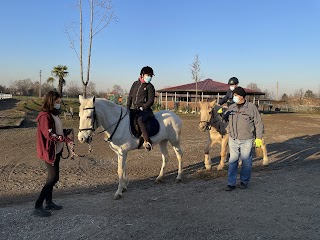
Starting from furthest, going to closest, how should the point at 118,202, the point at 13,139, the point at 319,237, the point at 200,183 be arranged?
1. the point at 13,139
2. the point at 200,183
3. the point at 118,202
4. the point at 319,237

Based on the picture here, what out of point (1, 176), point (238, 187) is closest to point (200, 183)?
point (238, 187)

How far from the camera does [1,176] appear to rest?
7.61 m

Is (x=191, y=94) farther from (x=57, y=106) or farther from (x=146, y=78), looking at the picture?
(x=57, y=106)

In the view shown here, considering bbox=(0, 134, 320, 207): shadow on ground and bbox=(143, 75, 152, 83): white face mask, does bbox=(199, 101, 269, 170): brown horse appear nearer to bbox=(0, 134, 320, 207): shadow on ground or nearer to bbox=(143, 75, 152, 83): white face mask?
bbox=(0, 134, 320, 207): shadow on ground

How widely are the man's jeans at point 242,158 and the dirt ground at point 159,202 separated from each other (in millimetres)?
278

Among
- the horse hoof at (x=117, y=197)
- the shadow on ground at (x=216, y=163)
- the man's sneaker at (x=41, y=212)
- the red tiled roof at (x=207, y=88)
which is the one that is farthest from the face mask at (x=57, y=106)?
the red tiled roof at (x=207, y=88)

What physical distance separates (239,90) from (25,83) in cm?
11368

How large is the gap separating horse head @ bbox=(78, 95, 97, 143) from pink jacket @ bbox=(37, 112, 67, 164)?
0.57 metres

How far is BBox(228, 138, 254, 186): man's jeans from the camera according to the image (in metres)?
6.33

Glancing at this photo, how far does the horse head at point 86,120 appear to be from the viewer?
530cm

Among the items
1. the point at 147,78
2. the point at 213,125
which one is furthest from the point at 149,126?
the point at 213,125

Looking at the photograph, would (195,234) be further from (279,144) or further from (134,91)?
(279,144)

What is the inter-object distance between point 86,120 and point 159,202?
2.02 metres

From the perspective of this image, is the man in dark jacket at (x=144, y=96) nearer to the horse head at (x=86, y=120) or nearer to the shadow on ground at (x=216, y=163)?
the horse head at (x=86, y=120)
